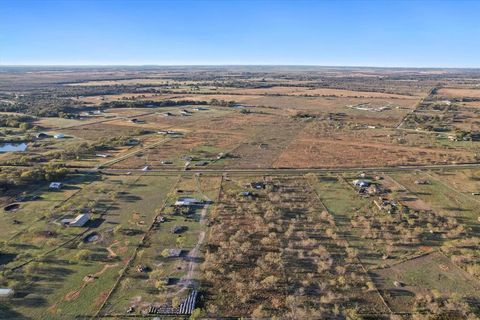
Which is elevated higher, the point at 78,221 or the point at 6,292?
the point at 78,221

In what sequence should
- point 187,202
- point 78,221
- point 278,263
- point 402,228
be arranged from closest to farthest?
point 278,263
point 402,228
point 78,221
point 187,202

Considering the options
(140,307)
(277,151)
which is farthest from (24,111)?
(140,307)

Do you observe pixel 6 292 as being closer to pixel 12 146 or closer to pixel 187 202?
pixel 187 202

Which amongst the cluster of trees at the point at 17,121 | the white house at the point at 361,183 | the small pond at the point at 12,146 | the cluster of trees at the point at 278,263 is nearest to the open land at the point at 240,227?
the cluster of trees at the point at 278,263

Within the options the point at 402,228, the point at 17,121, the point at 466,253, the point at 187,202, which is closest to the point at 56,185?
the point at 187,202

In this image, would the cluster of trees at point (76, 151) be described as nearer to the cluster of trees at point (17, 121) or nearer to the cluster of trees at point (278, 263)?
the cluster of trees at point (17, 121)

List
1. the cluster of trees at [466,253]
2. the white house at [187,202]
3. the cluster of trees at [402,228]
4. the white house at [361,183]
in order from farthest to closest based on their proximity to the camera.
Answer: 1. the white house at [361,183]
2. the white house at [187,202]
3. the cluster of trees at [402,228]
4. the cluster of trees at [466,253]

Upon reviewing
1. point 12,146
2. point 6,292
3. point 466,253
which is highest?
point 466,253

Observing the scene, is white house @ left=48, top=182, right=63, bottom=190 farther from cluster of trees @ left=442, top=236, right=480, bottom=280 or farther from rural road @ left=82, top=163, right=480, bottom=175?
cluster of trees @ left=442, top=236, right=480, bottom=280

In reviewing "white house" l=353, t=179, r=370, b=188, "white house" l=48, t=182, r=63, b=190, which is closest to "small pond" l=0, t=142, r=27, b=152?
"white house" l=48, t=182, r=63, b=190
